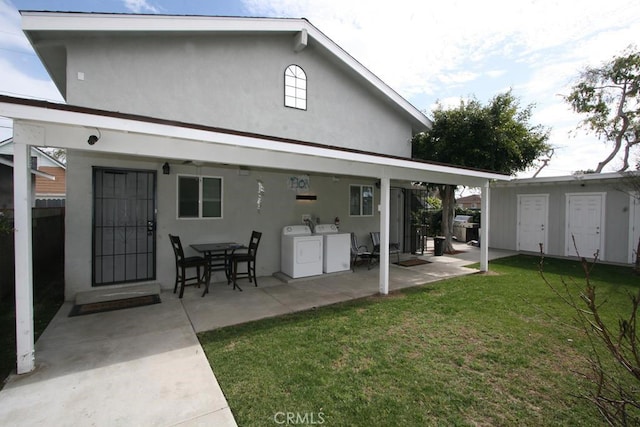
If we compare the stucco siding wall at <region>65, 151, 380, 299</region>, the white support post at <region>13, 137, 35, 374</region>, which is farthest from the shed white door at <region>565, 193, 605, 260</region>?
the white support post at <region>13, 137, 35, 374</region>

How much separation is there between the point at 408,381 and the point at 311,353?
1.08 m

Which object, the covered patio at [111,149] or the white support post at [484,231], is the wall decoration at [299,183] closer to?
the covered patio at [111,149]

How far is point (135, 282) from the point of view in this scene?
579 centimetres

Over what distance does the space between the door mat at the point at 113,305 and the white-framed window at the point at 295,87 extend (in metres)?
4.99

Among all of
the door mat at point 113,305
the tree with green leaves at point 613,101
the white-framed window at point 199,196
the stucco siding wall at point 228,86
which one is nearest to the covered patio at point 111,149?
the door mat at point 113,305

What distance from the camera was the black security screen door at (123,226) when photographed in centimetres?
551

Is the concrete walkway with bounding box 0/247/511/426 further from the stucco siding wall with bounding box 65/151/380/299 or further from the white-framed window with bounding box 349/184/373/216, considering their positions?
the white-framed window with bounding box 349/184/373/216

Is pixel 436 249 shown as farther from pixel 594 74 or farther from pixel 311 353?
pixel 594 74

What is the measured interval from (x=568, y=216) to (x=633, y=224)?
1515 mm

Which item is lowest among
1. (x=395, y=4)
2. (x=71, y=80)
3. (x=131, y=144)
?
(x=131, y=144)

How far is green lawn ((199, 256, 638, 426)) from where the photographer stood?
8.27 feet

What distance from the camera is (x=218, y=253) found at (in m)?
6.36

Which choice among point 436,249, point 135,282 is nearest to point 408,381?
point 135,282

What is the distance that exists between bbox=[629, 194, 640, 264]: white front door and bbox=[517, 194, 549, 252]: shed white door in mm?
2036
